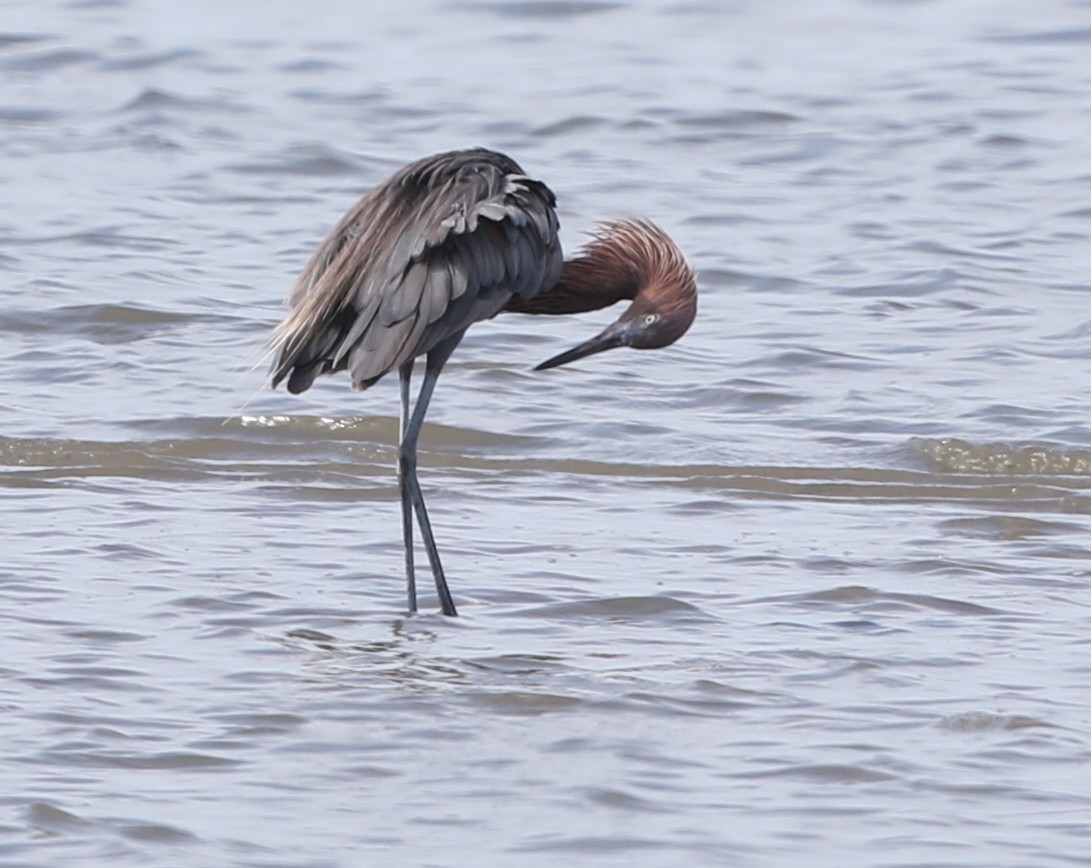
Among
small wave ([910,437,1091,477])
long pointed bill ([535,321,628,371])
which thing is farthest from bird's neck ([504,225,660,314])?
small wave ([910,437,1091,477])

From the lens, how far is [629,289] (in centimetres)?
783

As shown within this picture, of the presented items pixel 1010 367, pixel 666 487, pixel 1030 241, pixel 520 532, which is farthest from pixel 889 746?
pixel 1030 241

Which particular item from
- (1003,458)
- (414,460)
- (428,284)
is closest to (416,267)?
(428,284)

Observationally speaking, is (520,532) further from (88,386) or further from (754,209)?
(754,209)

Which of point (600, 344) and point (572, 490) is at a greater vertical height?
point (600, 344)

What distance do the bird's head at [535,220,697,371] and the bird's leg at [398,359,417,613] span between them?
49cm

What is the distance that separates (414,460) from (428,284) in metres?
0.76

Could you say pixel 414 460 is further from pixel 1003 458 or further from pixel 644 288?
pixel 1003 458

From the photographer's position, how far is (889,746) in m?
5.67

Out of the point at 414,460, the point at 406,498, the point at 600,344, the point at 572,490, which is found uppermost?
the point at 600,344

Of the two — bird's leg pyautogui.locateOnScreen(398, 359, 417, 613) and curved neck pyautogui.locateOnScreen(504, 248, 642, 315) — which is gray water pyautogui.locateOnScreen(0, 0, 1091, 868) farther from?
curved neck pyautogui.locateOnScreen(504, 248, 642, 315)

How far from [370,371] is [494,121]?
9.83m

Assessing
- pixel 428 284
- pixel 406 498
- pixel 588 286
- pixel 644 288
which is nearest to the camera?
pixel 428 284

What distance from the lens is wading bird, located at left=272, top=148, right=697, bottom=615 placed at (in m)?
6.98
